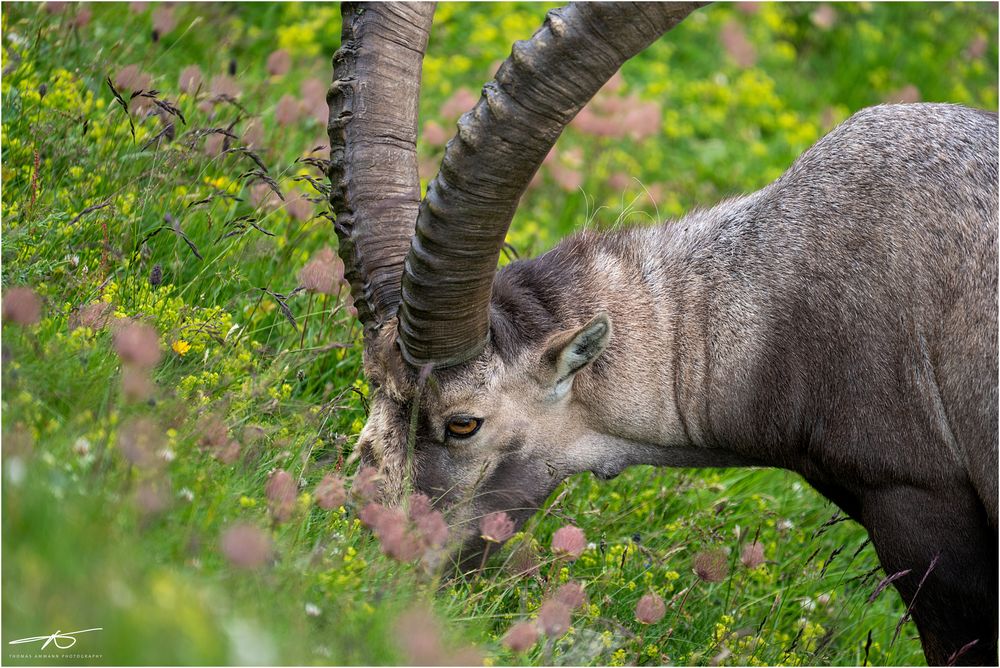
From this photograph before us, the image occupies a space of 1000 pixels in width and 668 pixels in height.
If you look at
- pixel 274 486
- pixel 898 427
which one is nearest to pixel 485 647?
pixel 274 486

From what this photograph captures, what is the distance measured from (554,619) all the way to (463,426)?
1.36m

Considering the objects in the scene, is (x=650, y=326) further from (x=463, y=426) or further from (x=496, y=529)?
(x=496, y=529)

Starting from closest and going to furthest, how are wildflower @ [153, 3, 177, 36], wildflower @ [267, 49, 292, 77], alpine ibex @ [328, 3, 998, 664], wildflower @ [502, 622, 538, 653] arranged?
wildflower @ [502, 622, 538, 653], alpine ibex @ [328, 3, 998, 664], wildflower @ [153, 3, 177, 36], wildflower @ [267, 49, 292, 77]

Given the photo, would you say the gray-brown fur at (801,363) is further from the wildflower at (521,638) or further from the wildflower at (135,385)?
the wildflower at (135,385)

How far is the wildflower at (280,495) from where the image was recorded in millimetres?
3992

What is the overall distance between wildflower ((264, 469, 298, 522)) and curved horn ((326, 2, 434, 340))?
4.09 feet

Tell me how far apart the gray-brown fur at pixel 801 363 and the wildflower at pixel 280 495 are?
3.31 ft

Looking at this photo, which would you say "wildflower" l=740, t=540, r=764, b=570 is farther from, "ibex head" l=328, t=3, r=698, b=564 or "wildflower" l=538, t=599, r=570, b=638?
"wildflower" l=538, t=599, r=570, b=638

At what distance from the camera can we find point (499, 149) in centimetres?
438

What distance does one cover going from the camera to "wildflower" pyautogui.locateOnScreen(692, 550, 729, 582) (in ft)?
16.7

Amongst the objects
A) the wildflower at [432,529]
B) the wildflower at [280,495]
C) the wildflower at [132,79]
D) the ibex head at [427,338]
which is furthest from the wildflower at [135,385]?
the wildflower at [132,79]

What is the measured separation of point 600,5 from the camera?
4.20 meters

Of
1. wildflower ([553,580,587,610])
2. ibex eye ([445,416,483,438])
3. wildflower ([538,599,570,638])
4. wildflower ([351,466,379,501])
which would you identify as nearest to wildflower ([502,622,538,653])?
wildflower ([538,599,570,638])
